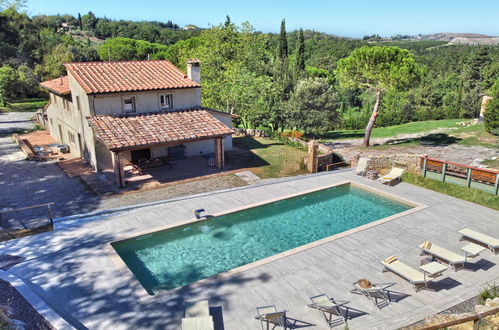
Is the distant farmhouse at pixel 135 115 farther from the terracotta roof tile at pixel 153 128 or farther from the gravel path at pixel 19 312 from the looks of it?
the gravel path at pixel 19 312

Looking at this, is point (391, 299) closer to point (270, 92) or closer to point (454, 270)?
point (454, 270)

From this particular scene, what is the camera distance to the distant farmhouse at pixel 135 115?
21062 mm

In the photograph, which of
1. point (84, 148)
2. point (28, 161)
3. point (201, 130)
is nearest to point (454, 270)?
point (201, 130)

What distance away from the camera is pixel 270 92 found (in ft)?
123

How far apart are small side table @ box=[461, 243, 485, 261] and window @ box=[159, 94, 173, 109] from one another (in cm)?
1886

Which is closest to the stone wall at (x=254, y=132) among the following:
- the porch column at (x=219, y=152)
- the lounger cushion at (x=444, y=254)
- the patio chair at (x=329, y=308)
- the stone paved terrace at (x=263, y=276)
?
the porch column at (x=219, y=152)

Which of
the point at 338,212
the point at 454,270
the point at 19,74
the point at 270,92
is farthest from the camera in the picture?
the point at 19,74

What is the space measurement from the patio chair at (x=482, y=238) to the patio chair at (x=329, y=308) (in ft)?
21.5

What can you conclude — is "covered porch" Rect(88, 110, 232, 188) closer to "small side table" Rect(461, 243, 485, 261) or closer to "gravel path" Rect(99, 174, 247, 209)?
"gravel path" Rect(99, 174, 247, 209)

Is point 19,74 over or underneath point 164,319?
over

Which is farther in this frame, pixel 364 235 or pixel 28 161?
pixel 28 161

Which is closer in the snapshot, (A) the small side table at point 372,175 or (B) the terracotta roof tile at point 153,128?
(B) the terracotta roof tile at point 153,128

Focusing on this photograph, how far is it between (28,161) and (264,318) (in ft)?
74.1

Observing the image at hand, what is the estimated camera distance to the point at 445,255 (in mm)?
12148
